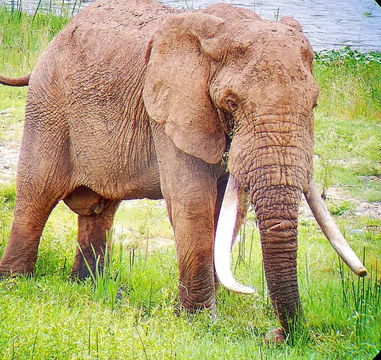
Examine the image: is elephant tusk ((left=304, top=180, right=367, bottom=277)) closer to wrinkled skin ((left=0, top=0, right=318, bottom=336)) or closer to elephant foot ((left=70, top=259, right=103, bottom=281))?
wrinkled skin ((left=0, top=0, right=318, bottom=336))

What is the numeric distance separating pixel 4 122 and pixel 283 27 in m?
1.77

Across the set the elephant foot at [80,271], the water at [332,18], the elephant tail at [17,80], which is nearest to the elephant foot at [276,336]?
the water at [332,18]

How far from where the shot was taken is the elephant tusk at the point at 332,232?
2.95 m

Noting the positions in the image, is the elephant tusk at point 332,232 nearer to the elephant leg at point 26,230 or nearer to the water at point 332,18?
the water at point 332,18

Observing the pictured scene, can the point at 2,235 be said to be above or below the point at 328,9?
below

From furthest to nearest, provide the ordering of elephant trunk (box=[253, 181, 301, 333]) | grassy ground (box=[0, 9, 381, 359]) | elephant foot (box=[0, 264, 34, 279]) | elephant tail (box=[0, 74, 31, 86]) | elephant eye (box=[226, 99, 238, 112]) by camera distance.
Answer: elephant tail (box=[0, 74, 31, 86]) < elephant foot (box=[0, 264, 34, 279]) < elephant eye (box=[226, 99, 238, 112]) < elephant trunk (box=[253, 181, 301, 333]) < grassy ground (box=[0, 9, 381, 359])

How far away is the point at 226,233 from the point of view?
3098 mm

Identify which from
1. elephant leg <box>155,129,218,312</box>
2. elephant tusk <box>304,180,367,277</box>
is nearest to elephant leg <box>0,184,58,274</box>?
elephant leg <box>155,129,218,312</box>

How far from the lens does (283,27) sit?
3035 millimetres

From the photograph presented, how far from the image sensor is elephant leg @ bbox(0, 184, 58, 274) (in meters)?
3.88

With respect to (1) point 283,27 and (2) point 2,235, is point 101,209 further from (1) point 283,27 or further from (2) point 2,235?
(1) point 283,27

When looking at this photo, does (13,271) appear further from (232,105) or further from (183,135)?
(232,105)

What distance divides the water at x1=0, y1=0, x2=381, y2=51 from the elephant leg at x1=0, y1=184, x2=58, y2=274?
951mm

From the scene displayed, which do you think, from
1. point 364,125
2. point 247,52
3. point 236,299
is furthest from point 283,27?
point 236,299
